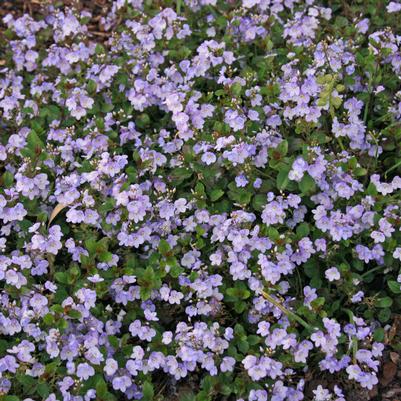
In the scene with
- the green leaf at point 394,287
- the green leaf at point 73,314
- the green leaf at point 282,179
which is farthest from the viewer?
the green leaf at point 282,179

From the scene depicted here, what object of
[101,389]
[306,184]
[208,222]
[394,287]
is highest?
[306,184]

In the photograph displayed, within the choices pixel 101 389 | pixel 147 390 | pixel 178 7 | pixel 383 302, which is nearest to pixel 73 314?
pixel 101 389

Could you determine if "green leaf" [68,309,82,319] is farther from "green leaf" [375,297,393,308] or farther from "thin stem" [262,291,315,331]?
"green leaf" [375,297,393,308]

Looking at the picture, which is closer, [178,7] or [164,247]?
[164,247]

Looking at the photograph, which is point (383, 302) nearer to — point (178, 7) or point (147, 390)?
point (147, 390)

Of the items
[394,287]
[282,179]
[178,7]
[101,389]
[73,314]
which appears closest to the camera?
[101,389]

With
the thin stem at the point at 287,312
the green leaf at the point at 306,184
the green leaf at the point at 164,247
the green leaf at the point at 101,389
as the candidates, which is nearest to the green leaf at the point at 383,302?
the thin stem at the point at 287,312

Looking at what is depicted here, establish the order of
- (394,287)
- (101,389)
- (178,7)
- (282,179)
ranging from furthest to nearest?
(178,7) < (282,179) < (394,287) < (101,389)

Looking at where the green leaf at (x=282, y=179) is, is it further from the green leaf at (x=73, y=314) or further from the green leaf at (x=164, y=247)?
the green leaf at (x=73, y=314)
